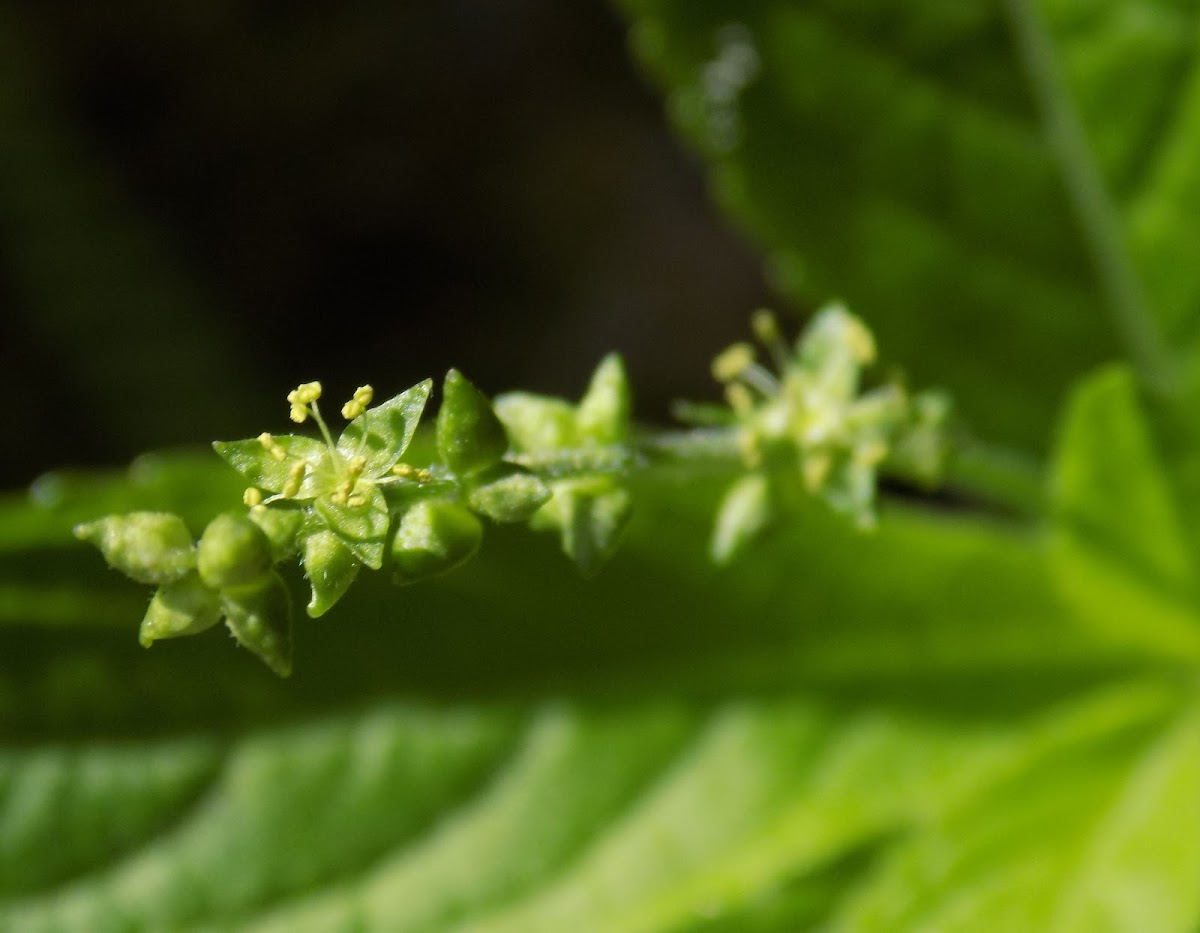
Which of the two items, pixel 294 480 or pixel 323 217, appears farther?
pixel 323 217

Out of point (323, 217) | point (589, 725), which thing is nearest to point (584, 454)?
point (589, 725)

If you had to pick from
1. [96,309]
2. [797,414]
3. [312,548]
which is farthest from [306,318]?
[312,548]

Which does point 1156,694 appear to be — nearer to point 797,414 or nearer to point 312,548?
point 797,414

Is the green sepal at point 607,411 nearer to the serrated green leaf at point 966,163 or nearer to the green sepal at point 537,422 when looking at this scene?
the green sepal at point 537,422

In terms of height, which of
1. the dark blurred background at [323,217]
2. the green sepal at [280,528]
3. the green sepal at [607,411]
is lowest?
the green sepal at [280,528]

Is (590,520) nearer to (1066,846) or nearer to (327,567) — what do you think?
(327,567)

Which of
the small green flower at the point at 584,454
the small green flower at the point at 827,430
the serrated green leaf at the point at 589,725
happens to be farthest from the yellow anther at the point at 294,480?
the serrated green leaf at the point at 589,725
